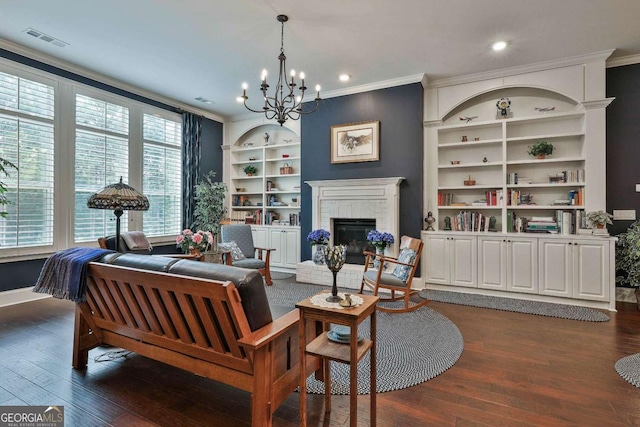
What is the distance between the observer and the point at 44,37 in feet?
12.4

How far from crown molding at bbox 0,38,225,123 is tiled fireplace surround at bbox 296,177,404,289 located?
3.01 m

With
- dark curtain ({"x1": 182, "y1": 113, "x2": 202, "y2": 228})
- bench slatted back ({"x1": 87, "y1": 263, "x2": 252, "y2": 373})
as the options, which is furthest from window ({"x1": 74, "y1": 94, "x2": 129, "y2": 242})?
bench slatted back ({"x1": 87, "y1": 263, "x2": 252, "y2": 373})

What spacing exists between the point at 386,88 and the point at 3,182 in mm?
5305

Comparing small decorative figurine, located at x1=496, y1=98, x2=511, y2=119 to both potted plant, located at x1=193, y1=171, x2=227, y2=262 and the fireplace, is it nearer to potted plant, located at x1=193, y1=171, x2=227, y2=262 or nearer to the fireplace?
the fireplace

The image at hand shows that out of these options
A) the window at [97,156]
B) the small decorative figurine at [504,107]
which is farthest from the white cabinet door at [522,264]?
the window at [97,156]

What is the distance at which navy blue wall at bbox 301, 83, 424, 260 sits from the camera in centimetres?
489

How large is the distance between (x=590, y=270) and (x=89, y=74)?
7390 mm

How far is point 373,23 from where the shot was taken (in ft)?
11.3

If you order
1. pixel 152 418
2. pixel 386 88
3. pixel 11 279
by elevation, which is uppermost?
pixel 386 88

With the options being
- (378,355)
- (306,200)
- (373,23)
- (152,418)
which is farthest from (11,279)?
(373,23)

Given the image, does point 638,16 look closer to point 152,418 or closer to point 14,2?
point 152,418

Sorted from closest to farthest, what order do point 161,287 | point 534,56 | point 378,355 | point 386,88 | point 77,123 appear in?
point 161,287, point 378,355, point 534,56, point 77,123, point 386,88

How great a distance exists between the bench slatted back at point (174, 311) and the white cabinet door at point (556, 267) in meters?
4.16

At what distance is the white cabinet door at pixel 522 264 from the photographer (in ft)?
13.9
